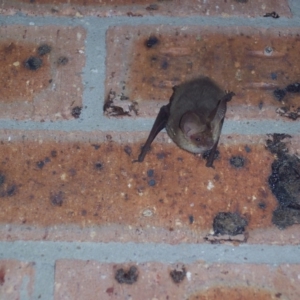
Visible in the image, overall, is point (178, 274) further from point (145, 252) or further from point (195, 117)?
point (195, 117)

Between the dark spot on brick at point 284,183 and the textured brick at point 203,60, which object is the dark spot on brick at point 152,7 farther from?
the dark spot on brick at point 284,183

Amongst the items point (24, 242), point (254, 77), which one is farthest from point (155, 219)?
point (254, 77)

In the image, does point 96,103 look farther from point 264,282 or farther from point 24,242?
point 264,282

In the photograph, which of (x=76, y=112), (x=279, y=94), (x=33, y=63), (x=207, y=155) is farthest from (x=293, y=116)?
(x=33, y=63)

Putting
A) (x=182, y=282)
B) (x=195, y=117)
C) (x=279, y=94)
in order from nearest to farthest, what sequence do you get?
(x=182, y=282)
(x=279, y=94)
(x=195, y=117)

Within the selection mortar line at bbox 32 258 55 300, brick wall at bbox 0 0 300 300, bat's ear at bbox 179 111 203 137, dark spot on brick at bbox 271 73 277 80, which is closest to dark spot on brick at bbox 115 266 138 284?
brick wall at bbox 0 0 300 300

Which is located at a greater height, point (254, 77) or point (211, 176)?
point (254, 77)

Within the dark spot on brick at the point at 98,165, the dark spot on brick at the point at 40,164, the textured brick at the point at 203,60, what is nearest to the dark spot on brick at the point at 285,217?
the textured brick at the point at 203,60
